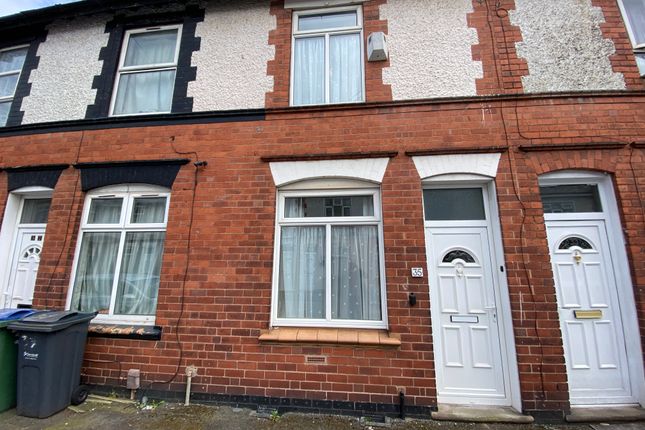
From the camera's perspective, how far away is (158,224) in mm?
4277

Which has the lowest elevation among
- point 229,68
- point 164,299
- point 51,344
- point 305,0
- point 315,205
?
point 51,344

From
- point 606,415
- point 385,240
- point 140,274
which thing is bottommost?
point 606,415

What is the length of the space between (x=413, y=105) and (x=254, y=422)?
174 inches

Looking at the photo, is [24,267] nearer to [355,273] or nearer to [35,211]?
[35,211]

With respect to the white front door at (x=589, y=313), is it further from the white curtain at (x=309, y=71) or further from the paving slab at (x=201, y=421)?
the white curtain at (x=309, y=71)

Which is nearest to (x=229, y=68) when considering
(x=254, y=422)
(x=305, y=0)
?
(x=305, y=0)

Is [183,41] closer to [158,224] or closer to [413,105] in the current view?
[158,224]

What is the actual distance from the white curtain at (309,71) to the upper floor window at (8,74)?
5.33 meters

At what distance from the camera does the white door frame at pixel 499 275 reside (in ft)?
11.2


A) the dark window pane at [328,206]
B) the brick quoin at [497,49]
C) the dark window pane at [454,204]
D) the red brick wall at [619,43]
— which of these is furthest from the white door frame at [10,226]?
the red brick wall at [619,43]

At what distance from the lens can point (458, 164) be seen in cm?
382

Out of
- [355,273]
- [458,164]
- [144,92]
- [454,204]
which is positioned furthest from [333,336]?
[144,92]

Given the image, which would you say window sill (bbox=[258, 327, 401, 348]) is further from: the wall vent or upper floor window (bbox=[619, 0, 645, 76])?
upper floor window (bbox=[619, 0, 645, 76])

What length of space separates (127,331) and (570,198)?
6.11m
